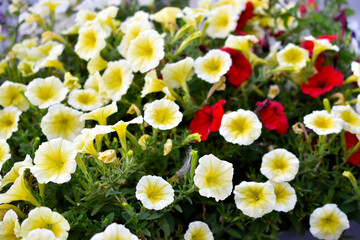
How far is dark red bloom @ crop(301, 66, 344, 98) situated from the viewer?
1.25 meters

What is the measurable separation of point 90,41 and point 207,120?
44 cm

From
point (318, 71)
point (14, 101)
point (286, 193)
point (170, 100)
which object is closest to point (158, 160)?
point (170, 100)

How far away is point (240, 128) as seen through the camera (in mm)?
1044

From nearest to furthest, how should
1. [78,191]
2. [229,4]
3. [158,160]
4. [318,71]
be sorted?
[78,191], [158,160], [318,71], [229,4]

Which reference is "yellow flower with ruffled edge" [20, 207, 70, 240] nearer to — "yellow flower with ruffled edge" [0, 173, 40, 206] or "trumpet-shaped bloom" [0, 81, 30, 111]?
"yellow flower with ruffled edge" [0, 173, 40, 206]

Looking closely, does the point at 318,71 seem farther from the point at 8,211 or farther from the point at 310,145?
the point at 8,211

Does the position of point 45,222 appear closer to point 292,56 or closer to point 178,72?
point 178,72

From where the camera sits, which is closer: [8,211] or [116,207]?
[8,211]

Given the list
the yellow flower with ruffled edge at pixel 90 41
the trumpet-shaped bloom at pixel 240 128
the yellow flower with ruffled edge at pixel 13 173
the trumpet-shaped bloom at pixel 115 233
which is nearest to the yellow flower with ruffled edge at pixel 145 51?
the yellow flower with ruffled edge at pixel 90 41

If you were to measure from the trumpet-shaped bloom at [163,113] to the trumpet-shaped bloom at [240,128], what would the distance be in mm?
113

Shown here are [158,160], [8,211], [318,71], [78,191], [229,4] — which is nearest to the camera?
[8,211]

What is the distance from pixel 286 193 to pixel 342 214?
0.15 metres

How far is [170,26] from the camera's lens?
134cm

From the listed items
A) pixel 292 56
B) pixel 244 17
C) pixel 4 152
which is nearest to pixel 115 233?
pixel 4 152
